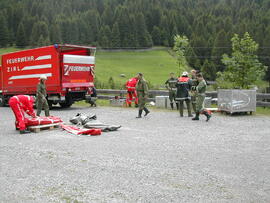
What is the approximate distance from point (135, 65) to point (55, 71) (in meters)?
78.1

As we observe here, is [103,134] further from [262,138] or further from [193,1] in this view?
[193,1]

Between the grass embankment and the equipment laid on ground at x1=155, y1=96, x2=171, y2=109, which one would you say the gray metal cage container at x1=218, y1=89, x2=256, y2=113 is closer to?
the equipment laid on ground at x1=155, y1=96, x2=171, y2=109

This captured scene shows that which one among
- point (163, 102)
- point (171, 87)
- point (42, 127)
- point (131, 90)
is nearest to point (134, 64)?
point (131, 90)

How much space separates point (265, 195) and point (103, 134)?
645 cm

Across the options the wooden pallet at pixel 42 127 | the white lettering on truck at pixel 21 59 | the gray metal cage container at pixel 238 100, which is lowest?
the wooden pallet at pixel 42 127

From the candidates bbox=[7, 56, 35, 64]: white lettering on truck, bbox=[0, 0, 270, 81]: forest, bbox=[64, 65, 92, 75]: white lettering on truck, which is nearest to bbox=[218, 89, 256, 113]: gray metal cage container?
bbox=[64, 65, 92, 75]: white lettering on truck

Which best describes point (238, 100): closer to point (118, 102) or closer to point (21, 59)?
point (118, 102)

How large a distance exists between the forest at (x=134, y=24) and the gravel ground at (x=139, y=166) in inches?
3163

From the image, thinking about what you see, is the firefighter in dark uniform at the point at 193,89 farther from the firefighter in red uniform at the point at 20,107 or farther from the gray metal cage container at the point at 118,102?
the firefighter in red uniform at the point at 20,107

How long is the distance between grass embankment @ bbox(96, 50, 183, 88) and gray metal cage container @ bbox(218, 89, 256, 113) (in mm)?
56592

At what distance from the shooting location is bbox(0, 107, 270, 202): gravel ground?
5.14 m

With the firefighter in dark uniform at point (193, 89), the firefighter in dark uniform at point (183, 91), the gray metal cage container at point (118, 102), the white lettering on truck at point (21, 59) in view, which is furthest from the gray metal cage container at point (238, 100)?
the white lettering on truck at point (21, 59)

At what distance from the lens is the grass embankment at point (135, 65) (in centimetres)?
7919

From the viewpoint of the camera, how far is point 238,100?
609 inches
